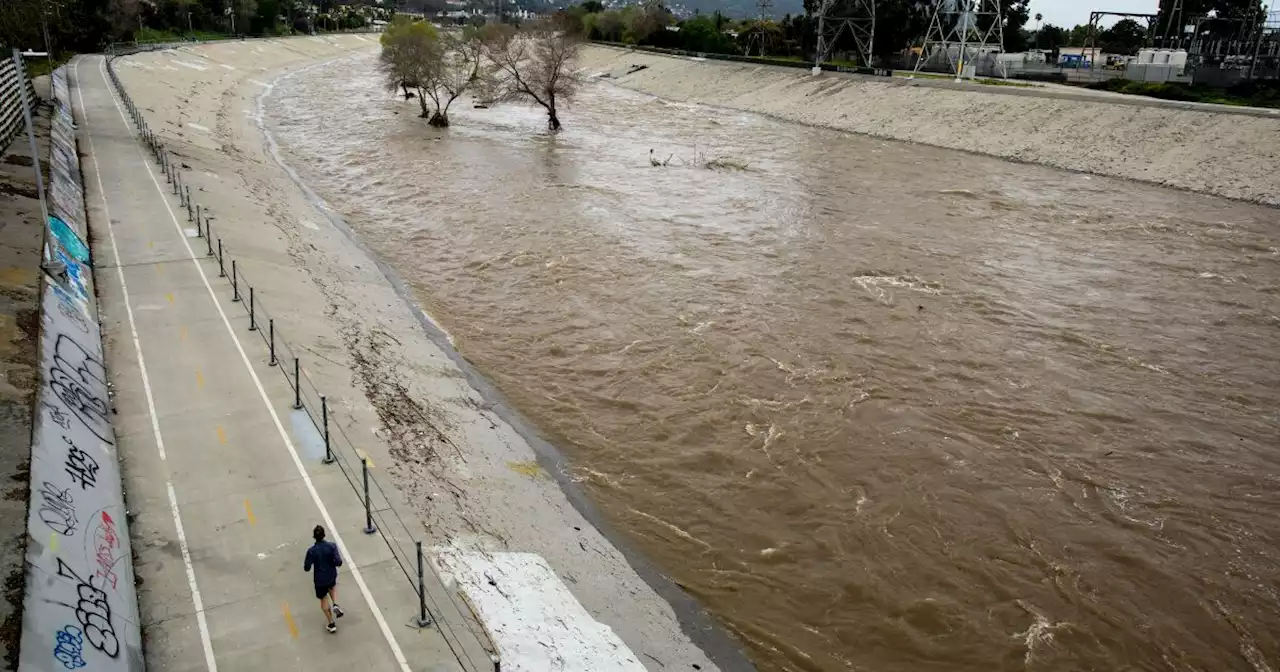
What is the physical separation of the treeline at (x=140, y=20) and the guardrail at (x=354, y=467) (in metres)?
20.2

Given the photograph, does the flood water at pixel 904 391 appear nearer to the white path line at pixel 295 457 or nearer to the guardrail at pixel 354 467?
the guardrail at pixel 354 467

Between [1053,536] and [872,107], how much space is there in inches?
2264

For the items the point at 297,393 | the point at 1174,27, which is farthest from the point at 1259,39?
the point at 297,393

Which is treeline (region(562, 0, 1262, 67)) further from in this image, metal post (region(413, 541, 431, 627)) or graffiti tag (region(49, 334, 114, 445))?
metal post (region(413, 541, 431, 627))

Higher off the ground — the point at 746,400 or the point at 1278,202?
the point at 1278,202

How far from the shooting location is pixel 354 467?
1600 centimetres

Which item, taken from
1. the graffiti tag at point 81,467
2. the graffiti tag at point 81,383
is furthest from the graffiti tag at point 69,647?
the graffiti tag at point 81,383

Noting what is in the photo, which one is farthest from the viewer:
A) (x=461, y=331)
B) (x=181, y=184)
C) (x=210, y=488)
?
(x=181, y=184)

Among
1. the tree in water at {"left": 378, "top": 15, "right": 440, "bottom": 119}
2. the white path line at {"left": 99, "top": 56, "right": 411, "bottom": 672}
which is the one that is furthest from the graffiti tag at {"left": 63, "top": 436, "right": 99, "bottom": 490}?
the tree in water at {"left": 378, "top": 15, "right": 440, "bottom": 119}

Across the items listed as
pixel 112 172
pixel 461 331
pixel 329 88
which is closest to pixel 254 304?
pixel 461 331

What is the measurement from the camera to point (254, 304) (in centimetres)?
2255

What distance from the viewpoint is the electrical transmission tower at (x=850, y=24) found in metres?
86.5

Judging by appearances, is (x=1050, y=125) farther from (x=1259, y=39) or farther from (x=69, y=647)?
(x=69, y=647)

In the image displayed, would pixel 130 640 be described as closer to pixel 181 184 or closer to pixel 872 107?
pixel 181 184
